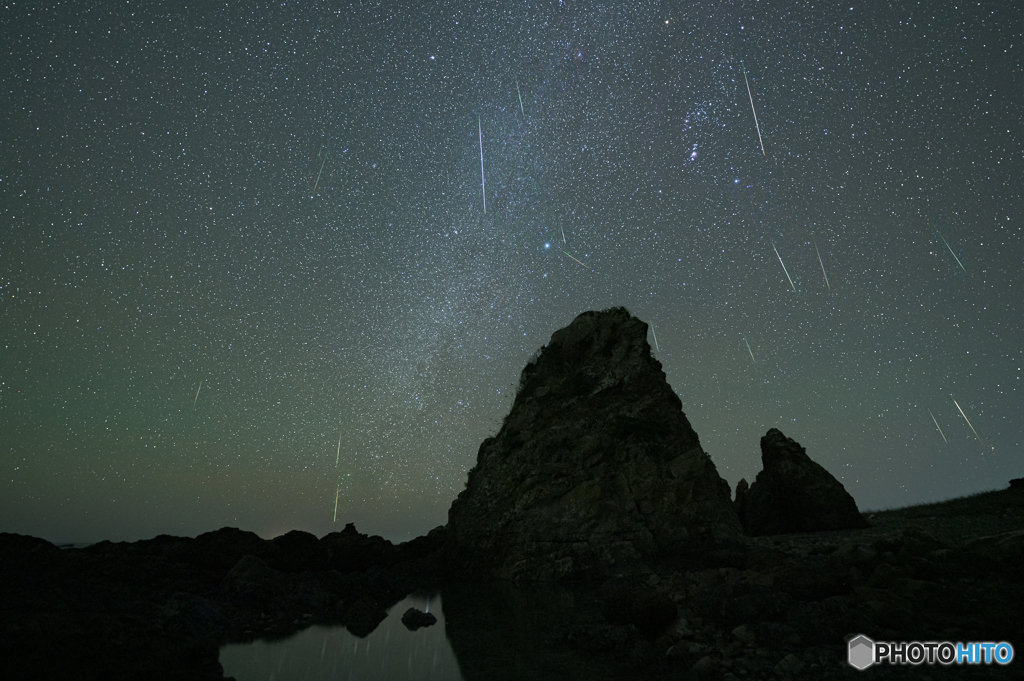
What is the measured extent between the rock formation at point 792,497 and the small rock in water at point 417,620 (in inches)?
881

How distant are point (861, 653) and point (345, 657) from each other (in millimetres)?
9439

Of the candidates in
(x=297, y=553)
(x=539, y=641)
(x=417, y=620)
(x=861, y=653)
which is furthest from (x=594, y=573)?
(x=861, y=653)

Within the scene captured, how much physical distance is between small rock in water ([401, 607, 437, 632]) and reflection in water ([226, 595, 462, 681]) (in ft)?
0.86

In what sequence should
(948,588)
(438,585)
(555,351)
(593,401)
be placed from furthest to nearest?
(555,351)
(593,401)
(438,585)
(948,588)

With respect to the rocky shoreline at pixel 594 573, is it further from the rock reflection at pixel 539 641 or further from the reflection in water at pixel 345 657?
the reflection in water at pixel 345 657

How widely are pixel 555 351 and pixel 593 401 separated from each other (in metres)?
4.99

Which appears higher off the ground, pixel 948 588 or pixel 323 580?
pixel 323 580

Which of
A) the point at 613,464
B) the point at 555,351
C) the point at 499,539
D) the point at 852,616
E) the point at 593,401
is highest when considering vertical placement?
the point at 555,351

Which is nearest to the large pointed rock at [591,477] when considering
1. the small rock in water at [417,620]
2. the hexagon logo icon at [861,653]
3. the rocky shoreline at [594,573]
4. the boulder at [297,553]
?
the rocky shoreline at [594,573]

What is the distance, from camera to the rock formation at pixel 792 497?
26281mm

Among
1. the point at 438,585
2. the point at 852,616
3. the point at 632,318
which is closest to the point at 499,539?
the point at 438,585

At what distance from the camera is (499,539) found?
78.8ft

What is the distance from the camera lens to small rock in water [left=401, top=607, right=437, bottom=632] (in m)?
13.0

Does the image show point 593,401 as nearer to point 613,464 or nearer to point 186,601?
point 613,464
